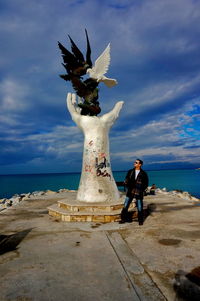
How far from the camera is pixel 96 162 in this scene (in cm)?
796

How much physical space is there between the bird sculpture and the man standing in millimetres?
3371

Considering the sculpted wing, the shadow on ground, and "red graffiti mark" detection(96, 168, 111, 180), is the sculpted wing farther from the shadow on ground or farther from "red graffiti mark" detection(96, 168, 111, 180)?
the shadow on ground

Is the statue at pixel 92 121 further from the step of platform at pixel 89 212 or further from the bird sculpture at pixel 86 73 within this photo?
the step of platform at pixel 89 212

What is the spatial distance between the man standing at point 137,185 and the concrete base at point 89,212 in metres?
0.53

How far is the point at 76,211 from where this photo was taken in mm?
6918

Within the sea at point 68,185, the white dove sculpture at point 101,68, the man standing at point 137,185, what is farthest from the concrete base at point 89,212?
the sea at point 68,185

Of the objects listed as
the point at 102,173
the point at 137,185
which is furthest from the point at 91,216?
the point at 102,173

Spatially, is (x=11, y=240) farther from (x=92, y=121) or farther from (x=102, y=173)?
(x=92, y=121)

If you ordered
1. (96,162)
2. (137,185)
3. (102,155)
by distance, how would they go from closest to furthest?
(137,185) → (96,162) → (102,155)

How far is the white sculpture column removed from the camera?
7.81 metres

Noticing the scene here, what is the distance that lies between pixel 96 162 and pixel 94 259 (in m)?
4.44

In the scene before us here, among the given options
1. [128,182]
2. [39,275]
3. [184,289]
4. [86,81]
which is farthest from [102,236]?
[86,81]

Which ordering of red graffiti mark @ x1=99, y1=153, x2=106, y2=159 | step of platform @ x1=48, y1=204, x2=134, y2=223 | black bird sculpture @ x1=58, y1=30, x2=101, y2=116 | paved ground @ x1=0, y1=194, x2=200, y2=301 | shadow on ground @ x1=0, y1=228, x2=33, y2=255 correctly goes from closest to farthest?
paved ground @ x1=0, y1=194, x2=200, y2=301 < shadow on ground @ x1=0, y1=228, x2=33, y2=255 < step of platform @ x1=48, y1=204, x2=134, y2=223 < red graffiti mark @ x1=99, y1=153, x2=106, y2=159 < black bird sculpture @ x1=58, y1=30, x2=101, y2=116

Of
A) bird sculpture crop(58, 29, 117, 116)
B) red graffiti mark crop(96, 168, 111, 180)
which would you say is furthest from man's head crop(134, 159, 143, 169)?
bird sculpture crop(58, 29, 117, 116)
